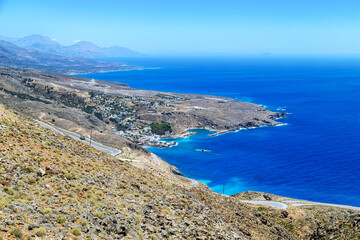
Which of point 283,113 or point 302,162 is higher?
point 283,113

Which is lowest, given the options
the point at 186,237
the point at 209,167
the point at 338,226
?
the point at 209,167

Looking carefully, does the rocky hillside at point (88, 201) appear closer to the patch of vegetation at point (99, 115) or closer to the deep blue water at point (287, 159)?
the deep blue water at point (287, 159)

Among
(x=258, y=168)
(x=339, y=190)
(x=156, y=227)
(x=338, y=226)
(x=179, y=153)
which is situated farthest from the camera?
(x=179, y=153)

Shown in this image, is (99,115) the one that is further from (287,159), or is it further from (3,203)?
(3,203)

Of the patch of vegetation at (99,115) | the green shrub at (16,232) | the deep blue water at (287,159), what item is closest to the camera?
the green shrub at (16,232)

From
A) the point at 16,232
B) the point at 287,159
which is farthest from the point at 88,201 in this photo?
the point at 287,159

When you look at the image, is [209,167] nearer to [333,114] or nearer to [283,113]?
[283,113]

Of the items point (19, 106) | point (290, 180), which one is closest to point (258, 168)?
point (290, 180)

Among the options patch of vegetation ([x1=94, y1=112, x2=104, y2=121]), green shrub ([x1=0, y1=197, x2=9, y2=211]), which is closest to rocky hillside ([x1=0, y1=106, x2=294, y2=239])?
green shrub ([x1=0, y1=197, x2=9, y2=211])

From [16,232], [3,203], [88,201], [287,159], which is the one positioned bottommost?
[287,159]

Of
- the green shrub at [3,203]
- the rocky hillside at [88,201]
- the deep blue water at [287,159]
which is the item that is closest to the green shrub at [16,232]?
the rocky hillside at [88,201]

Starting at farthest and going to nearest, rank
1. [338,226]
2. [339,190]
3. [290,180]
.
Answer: [290,180] < [339,190] < [338,226]
